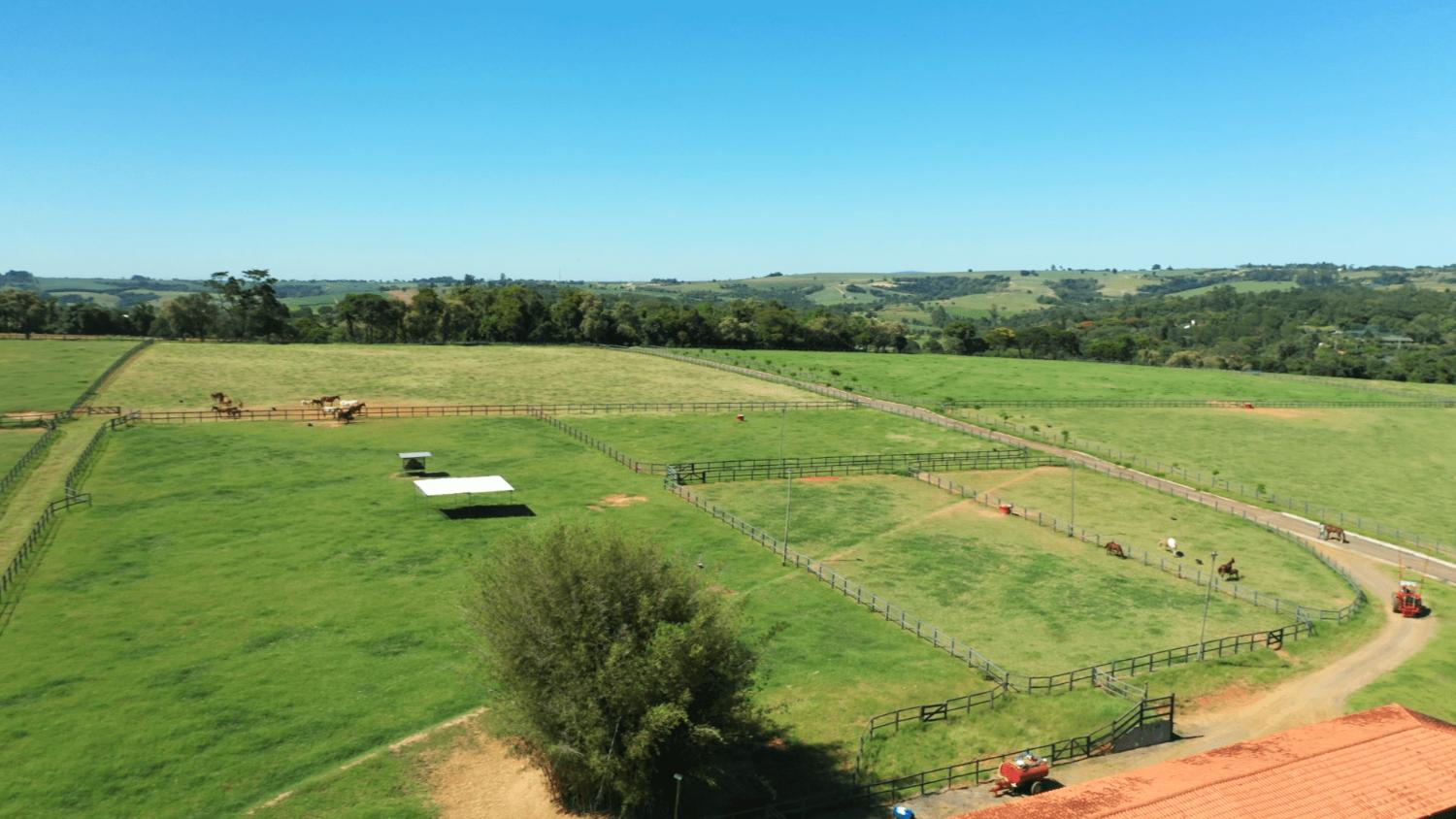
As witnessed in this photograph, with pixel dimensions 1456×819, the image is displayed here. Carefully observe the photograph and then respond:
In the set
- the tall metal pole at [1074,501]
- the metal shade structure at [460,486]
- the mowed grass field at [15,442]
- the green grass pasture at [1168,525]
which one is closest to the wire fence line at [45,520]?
the mowed grass field at [15,442]

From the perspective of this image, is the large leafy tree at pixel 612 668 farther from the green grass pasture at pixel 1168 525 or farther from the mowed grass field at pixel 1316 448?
the mowed grass field at pixel 1316 448

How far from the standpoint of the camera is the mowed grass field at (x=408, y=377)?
3578 inches

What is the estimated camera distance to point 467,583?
39.0 meters

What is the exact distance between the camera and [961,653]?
1336 inches

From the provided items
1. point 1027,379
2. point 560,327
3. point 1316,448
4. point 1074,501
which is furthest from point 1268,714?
point 560,327

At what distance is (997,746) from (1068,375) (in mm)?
117901

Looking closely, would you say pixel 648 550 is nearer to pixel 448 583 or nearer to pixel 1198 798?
pixel 1198 798

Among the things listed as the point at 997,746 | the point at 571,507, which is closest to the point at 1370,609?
the point at 997,746

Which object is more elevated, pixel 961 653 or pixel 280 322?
pixel 280 322

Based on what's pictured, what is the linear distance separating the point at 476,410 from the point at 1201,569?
62649 mm

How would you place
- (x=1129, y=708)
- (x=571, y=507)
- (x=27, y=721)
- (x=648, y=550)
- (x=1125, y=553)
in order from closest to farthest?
(x=648, y=550), (x=27, y=721), (x=1129, y=708), (x=1125, y=553), (x=571, y=507)

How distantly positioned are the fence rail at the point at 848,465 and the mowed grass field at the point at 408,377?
3286 centimetres

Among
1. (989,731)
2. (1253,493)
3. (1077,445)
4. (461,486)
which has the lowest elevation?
(989,731)

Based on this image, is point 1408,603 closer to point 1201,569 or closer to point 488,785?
point 1201,569
